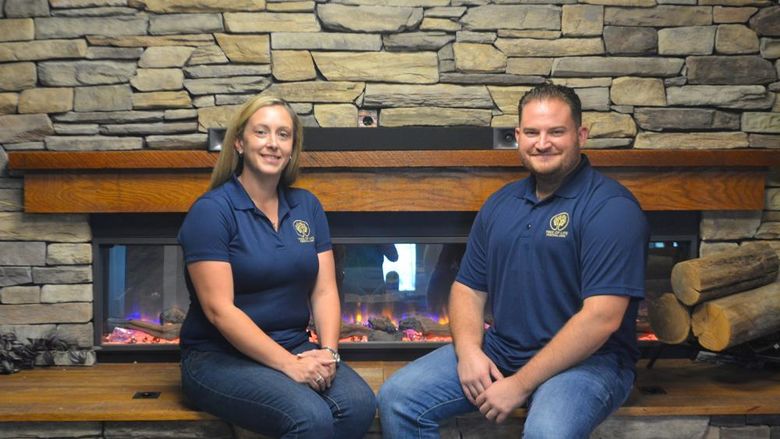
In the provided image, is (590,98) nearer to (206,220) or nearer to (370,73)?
(370,73)

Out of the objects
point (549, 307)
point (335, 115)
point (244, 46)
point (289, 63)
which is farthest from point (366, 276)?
point (549, 307)

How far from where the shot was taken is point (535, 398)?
2.12m

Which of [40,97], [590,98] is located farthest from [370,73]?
[40,97]

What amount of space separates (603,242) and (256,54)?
1.57 metres

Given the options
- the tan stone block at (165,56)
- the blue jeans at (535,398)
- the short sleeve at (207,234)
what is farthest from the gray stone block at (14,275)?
the blue jeans at (535,398)

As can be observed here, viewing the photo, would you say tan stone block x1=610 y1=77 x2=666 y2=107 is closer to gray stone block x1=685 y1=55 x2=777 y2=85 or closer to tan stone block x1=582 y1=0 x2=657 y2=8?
gray stone block x1=685 y1=55 x2=777 y2=85

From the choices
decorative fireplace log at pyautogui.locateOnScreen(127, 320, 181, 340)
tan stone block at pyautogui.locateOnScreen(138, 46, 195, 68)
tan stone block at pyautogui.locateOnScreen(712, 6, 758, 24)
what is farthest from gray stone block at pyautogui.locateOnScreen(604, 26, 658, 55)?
decorative fireplace log at pyautogui.locateOnScreen(127, 320, 181, 340)

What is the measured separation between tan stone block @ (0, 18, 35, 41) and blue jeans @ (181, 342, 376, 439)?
1.49 m

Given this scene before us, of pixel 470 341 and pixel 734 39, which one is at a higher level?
pixel 734 39

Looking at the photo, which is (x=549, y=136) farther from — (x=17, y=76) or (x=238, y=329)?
(x=17, y=76)

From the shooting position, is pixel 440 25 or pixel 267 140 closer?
pixel 267 140

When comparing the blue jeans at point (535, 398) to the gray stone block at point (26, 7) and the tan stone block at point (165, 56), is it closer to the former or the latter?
the tan stone block at point (165, 56)

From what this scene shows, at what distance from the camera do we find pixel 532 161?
225 centimetres

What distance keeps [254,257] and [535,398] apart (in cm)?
84
